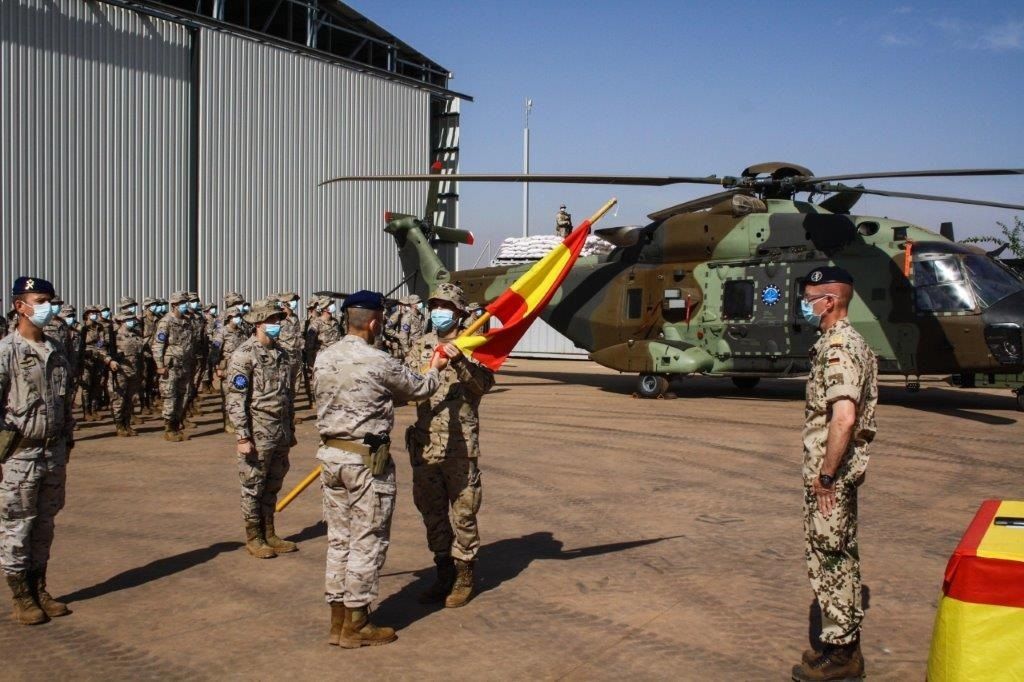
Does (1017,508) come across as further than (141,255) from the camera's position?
No

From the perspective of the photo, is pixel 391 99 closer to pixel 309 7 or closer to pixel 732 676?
pixel 309 7

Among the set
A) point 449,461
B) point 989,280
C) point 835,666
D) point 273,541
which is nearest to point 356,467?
point 449,461

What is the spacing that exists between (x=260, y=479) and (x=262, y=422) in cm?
41

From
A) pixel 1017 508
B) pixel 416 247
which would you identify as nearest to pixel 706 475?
pixel 1017 508

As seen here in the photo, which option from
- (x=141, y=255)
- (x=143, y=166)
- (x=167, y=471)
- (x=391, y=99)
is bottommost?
(x=167, y=471)

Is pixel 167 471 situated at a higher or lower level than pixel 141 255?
lower

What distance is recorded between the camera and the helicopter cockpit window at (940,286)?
1340 cm

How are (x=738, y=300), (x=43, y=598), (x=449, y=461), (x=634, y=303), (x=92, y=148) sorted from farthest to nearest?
1. (x=92, y=148)
2. (x=634, y=303)
3. (x=738, y=300)
4. (x=449, y=461)
5. (x=43, y=598)

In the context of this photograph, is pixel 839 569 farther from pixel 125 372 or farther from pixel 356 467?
pixel 125 372

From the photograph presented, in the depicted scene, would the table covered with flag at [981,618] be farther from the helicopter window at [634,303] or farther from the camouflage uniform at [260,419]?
the helicopter window at [634,303]

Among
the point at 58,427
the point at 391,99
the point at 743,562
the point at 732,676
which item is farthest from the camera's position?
the point at 391,99

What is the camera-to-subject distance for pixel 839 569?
4391 mm

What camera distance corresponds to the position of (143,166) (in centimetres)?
2025

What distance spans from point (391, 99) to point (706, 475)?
62.0 feet
